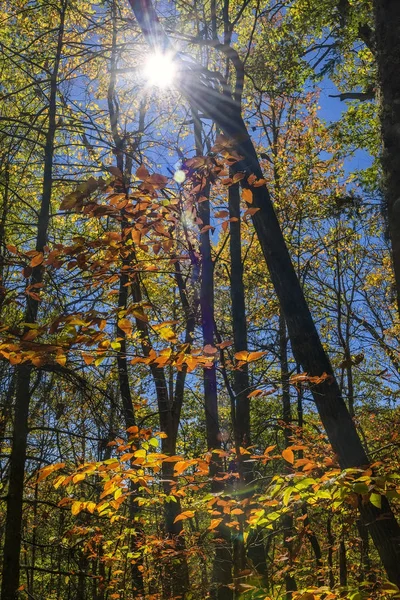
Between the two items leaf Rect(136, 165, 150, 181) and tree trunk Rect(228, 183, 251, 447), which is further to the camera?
tree trunk Rect(228, 183, 251, 447)

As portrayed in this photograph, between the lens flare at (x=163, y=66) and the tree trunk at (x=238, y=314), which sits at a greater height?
the lens flare at (x=163, y=66)

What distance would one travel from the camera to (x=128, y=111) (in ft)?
36.0

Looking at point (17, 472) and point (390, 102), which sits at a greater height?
point (390, 102)

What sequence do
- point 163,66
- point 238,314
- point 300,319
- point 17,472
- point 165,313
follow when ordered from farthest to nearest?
point 238,314 < point 165,313 < point 163,66 < point 17,472 < point 300,319

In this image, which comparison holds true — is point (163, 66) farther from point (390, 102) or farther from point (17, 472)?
point (17, 472)

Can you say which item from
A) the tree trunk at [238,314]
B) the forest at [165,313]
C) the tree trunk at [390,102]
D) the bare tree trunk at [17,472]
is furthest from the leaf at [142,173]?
the tree trunk at [238,314]

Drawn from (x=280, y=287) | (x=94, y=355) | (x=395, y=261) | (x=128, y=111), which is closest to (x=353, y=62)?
(x=128, y=111)

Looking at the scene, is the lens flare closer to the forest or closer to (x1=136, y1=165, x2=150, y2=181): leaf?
the forest

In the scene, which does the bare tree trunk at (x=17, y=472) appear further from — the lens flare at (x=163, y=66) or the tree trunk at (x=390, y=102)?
the tree trunk at (x=390, y=102)

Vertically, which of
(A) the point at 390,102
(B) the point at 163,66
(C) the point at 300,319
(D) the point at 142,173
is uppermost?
(B) the point at 163,66

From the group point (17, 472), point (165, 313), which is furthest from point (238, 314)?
point (17, 472)

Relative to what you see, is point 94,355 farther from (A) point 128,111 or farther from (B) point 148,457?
(A) point 128,111

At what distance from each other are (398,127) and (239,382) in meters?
4.65

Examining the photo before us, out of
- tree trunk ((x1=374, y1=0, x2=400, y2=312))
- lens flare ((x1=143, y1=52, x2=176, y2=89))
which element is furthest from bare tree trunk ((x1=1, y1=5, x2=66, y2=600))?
tree trunk ((x1=374, y1=0, x2=400, y2=312))
